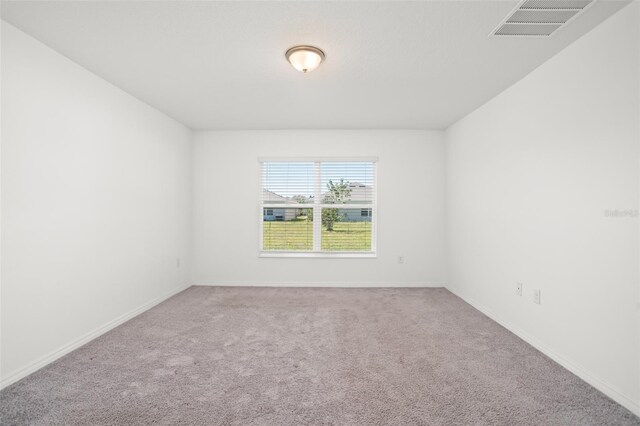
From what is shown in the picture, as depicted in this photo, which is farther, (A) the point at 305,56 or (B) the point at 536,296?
(B) the point at 536,296

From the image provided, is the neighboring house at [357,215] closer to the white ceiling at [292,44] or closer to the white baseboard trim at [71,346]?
the white ceiling at [292,44]

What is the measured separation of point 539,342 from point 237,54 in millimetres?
3467

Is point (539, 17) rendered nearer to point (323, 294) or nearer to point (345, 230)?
point (345, 230)

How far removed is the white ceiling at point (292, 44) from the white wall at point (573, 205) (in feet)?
→ 0.84

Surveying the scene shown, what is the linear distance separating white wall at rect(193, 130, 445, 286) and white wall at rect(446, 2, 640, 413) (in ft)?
3.78

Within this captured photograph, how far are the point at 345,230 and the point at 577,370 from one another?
10.2 ft

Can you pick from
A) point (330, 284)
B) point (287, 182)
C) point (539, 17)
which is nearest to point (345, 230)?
point (330, 284)

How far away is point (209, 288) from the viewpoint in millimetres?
4453

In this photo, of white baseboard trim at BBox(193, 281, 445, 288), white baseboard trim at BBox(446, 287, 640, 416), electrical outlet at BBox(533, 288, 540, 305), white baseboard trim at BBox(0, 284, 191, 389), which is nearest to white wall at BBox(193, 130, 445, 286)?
white baseboard trim at BBox(193, 281, 445, 288)

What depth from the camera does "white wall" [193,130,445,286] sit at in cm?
457

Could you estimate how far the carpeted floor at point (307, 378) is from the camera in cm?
171

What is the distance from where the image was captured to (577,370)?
2143 mm

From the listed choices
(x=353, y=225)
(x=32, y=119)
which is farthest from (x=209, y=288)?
(x=32, y=119)

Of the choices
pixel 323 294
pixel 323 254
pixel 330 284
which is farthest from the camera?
pixel 323 254
